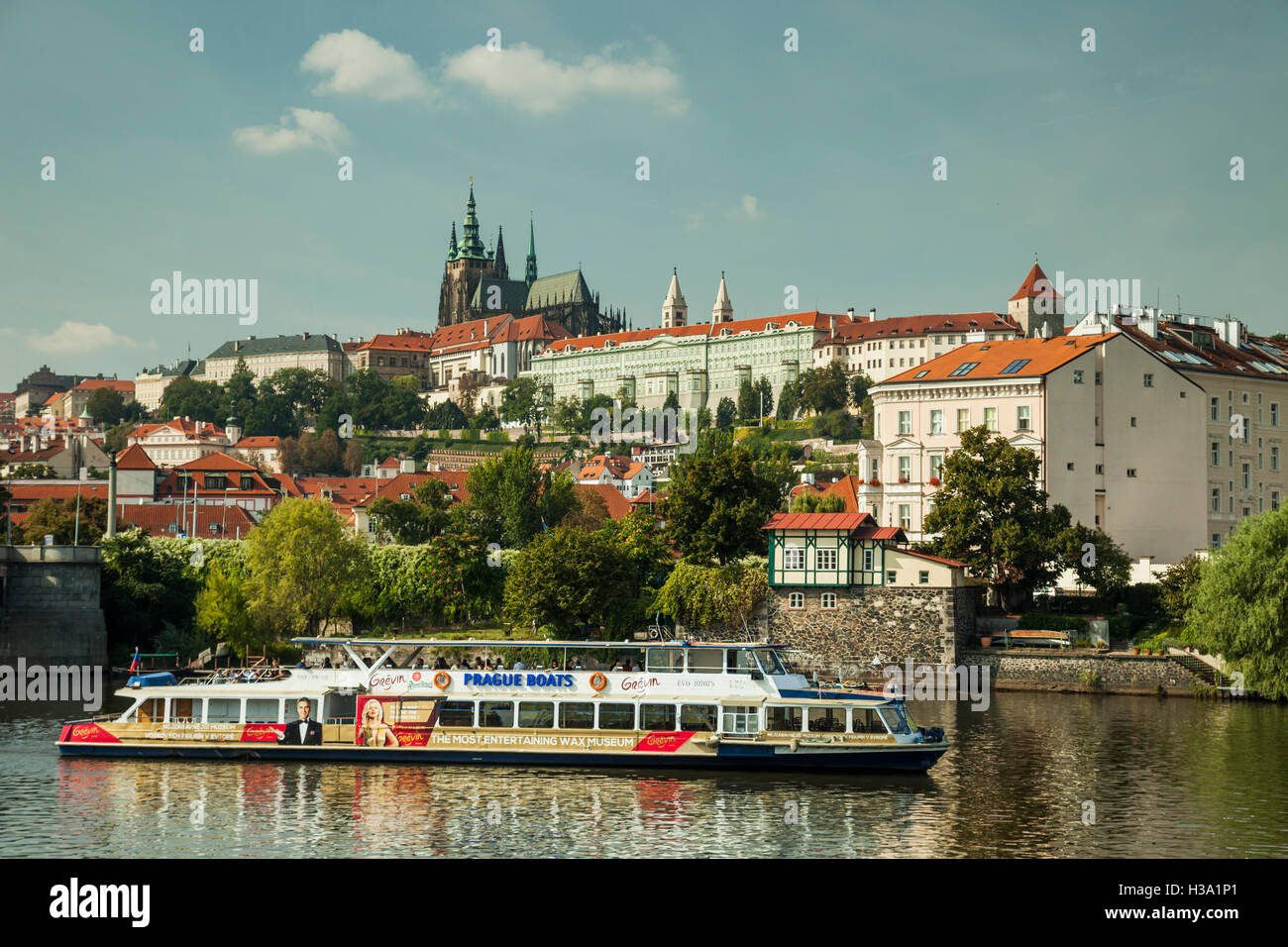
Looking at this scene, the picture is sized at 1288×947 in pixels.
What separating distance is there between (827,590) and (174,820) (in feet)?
131

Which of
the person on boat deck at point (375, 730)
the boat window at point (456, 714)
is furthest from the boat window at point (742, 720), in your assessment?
the person on boat deck at point (375, 730)

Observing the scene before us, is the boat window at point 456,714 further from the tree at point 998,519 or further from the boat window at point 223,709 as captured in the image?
the tree at point 998,519

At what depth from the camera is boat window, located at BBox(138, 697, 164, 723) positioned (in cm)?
4191

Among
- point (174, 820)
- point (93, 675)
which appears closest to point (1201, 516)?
point (93, 675)

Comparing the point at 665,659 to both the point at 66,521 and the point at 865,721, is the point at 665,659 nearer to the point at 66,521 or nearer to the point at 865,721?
the point at 865,721

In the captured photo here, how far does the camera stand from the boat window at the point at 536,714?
4134 centimetres

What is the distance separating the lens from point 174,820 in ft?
106

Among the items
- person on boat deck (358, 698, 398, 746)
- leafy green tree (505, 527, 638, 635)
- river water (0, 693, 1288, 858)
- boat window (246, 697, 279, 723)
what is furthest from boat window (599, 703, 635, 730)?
leafy green tree (505, 527, 638, 635)

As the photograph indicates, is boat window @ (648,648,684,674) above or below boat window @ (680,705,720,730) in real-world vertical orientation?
above

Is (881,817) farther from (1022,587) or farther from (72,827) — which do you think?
(1022,587)

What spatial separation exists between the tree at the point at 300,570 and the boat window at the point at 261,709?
90.7ft

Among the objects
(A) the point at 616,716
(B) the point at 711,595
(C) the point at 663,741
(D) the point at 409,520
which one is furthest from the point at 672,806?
(D) the point at 409,520

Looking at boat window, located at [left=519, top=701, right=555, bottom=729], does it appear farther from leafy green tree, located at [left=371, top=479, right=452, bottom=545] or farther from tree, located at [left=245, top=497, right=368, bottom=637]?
leafy green tree, located at [left=371, top=479, right=452, bottom=545]

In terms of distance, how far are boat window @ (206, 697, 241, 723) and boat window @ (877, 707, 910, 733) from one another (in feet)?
62.7
